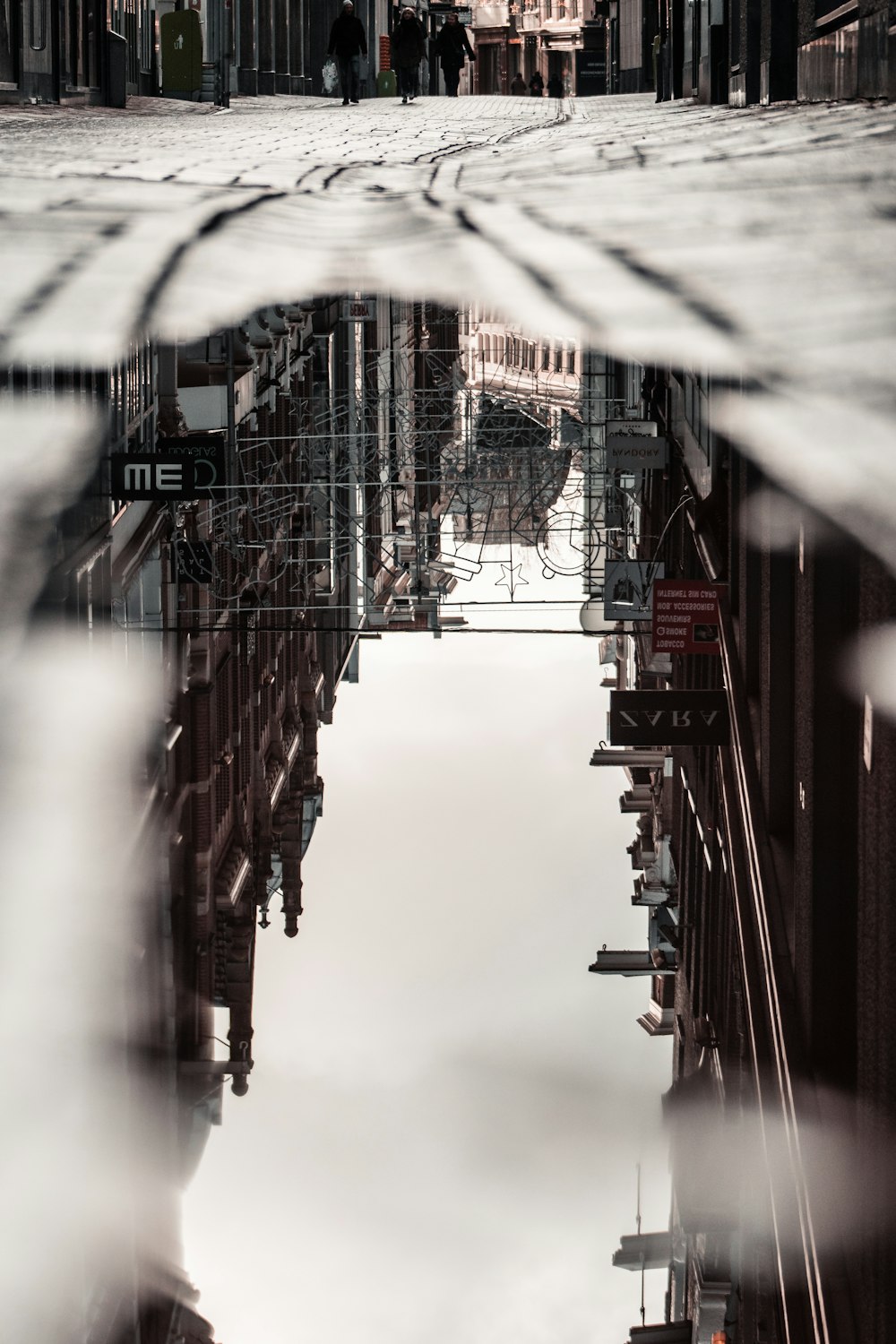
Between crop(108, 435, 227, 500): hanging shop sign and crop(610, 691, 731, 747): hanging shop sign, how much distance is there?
7.96ft

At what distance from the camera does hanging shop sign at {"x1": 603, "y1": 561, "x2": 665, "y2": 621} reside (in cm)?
1087

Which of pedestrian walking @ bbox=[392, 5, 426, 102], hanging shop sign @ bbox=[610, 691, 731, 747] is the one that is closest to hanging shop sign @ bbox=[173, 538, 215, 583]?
hanging shop sign @ bbox=[610, 691, 731, 747]

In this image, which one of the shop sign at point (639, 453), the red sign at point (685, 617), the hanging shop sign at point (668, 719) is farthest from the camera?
the shop sign at point (639, 453)

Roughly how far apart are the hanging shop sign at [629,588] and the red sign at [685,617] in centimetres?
49

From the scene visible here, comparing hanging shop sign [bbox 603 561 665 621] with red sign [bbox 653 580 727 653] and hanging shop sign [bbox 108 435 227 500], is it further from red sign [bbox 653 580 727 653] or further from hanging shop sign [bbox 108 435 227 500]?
hanging shop sign [bbox 108 435 227 500]

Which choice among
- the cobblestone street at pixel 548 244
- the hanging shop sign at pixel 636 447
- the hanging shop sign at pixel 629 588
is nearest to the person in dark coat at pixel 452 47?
the cobblestone street at pixel 548 244

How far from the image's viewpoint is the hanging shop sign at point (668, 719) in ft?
28.8

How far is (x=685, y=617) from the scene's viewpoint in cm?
1022

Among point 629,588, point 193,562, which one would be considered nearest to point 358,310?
point 193,562

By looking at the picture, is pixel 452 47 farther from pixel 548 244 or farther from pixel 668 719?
pixel 668 719

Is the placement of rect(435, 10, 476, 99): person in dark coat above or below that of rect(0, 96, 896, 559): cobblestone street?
above

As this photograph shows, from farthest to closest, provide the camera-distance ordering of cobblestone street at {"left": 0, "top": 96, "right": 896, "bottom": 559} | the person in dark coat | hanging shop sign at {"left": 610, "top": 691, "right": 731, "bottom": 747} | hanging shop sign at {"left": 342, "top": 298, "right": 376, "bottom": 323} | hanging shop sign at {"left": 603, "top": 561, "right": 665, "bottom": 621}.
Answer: the person in dark coat
hanging shop sign at {"left": 342, "top": 298, "right": 376, "bottom": 323}
hanging shop sign at {"left": 603, "top": 561, "right": 665, "bottom": 621}
hanging shop sign at {"left": 610, "top": 691, "right": 731, "bottom": 747}
cobblestone street at {"left": 0, "top": 96, "right": 896, "bottom": 559}

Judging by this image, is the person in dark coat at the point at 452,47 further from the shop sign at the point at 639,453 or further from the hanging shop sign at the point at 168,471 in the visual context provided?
the hanging shop sign at the point at 168,471

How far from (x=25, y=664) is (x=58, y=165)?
1047 centimetres
